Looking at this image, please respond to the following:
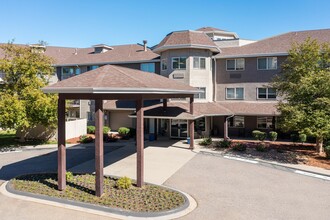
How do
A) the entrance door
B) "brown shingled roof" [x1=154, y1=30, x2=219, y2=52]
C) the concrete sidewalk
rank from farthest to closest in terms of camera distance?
the entrance door → "brown shingled roof" [x1=154, y1=30, x2=219, y2=52] → the concrete sidewalk

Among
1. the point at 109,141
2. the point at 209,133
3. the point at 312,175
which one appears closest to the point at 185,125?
the point at 209,133

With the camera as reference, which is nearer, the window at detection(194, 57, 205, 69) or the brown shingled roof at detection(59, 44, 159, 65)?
the window at detection(194, 57, 205, 69)

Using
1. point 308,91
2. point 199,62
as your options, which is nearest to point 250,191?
point 308,91

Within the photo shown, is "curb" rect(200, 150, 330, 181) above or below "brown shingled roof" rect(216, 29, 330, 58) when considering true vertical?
below

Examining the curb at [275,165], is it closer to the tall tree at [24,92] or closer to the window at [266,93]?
the window at [266,93]

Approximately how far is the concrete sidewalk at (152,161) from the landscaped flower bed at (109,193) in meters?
1.63

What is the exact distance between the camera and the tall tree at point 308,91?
615 inches

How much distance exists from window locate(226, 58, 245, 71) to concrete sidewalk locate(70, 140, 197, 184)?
1041cm

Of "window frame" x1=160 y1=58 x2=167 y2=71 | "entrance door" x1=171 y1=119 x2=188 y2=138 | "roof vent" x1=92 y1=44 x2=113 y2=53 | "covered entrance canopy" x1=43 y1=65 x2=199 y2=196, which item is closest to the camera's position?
"covered entrance canopy" x1=43 y1=65 x2=199 y2=196

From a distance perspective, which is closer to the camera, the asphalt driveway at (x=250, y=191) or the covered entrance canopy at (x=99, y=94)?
the asphalt driveway at (x=250, y=191)

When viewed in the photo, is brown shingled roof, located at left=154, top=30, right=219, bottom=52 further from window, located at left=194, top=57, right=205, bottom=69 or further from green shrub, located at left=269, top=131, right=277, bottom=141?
green shrub, located at left=269, top=131, right=277, bottom=141

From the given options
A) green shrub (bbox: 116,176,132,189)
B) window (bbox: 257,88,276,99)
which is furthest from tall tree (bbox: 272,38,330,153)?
green shrub (bbox: 116,176,132,189)

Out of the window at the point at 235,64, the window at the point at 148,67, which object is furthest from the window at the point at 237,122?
the window at the point at 148,67

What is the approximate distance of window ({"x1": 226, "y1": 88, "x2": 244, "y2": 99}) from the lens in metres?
26.6
